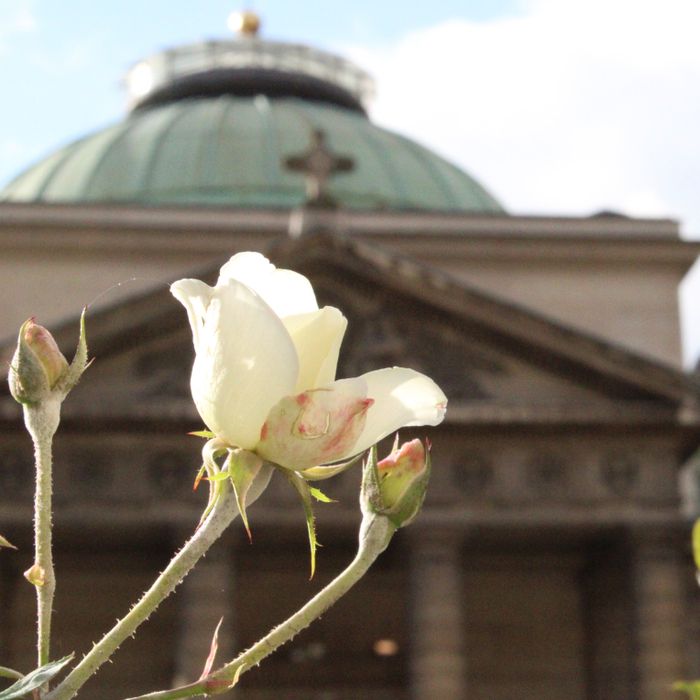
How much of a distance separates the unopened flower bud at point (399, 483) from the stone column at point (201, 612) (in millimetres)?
26792

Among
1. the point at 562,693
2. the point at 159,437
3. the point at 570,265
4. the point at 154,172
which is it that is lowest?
the point at 562,693

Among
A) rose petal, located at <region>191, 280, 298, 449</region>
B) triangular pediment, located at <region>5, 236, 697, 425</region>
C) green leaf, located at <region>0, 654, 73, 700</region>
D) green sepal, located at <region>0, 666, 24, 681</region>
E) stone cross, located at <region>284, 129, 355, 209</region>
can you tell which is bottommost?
green leaf, located at <region>0, 654, 73, 700</region>

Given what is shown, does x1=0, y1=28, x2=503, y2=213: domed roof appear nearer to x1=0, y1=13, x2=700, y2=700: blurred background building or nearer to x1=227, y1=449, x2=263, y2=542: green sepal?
x1=0, y1=13, x2=700, y2=700: blurred background building

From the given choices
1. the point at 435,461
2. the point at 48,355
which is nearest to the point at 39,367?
the point at 48,355

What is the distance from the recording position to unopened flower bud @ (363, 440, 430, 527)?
1631 mm

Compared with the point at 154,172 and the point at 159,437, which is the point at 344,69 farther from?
the point at 159,437

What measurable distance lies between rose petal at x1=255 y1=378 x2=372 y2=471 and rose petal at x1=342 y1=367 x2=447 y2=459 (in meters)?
0.02

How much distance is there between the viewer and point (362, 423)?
1614 millimetres

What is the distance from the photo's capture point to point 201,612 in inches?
1135

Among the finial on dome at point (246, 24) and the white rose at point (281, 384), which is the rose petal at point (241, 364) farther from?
the finial on dome at point (246, 24)

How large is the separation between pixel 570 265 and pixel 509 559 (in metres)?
6.15

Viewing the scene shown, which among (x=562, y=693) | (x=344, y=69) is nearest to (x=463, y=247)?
(x=562, y=693)

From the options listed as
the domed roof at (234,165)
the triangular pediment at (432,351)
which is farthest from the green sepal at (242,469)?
the domed roof at (234,165)

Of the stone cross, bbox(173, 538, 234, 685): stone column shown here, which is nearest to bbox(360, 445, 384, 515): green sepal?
bbox(173, 538, 234, 685): stone column
